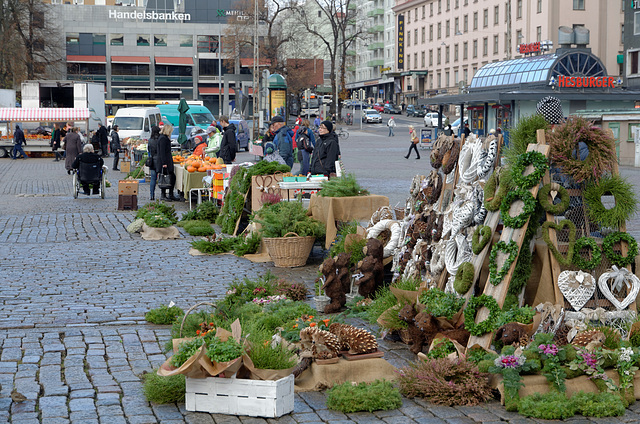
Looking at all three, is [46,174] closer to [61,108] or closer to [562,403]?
[61,108]

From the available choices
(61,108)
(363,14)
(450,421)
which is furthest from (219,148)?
(363,14)

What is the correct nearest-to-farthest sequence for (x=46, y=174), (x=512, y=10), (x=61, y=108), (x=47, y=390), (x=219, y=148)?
(x=47, y=390), (x=219, y=148), (x=46, y=174), (x=61, y=108), (x=512, y=10)

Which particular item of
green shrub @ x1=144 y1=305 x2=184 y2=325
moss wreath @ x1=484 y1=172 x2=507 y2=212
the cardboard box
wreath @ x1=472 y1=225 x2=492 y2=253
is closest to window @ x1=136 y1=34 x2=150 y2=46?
the cardboard box

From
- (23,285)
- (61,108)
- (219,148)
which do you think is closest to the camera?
(23,285)

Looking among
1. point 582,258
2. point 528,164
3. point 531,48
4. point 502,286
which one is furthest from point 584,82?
point 502,286

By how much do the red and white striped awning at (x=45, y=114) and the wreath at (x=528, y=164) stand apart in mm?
37382

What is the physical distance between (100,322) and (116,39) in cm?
8677

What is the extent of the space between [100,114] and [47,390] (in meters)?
41.5

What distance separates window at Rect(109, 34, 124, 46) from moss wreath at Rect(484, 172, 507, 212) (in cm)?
8811

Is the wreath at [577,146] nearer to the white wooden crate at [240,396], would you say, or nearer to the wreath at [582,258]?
the wreath at [582,258]

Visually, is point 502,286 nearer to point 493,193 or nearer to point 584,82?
point 493,193

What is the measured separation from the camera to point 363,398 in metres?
5.41

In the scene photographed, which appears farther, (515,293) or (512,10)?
(512,10)

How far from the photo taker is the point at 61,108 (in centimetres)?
4300
